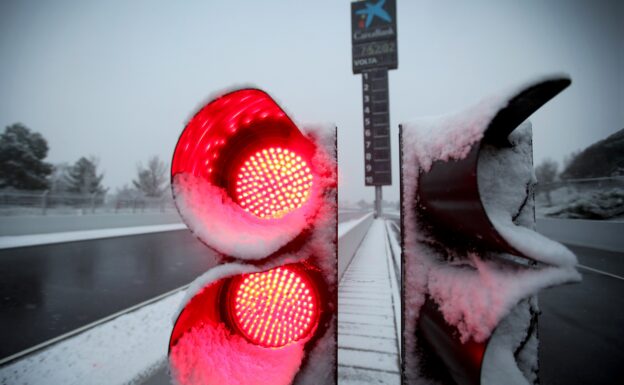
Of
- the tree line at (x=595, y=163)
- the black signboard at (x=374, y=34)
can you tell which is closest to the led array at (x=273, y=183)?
the tree line at (x=595, y=163)

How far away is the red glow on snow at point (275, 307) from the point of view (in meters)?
0.68

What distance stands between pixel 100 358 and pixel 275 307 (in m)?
2.59

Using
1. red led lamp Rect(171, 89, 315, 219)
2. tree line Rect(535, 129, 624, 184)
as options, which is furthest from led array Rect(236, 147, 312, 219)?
tree line Rect(535, 129, 624, 184)

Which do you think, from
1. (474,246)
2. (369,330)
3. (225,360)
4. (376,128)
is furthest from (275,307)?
(376,128)

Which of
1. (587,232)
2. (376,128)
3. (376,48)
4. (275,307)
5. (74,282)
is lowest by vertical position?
(587,232)

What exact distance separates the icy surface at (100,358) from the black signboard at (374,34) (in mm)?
19804

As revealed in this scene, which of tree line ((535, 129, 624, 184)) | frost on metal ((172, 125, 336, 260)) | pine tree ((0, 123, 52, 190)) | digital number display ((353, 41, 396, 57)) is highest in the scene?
digital number display ((353, 41, 396, 57))

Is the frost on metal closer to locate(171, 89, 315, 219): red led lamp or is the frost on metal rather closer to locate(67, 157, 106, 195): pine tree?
locate(171, 89, 315, 219): red led lamp

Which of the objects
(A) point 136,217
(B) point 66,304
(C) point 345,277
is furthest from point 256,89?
(A) point 136,217

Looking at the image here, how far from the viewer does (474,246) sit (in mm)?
588

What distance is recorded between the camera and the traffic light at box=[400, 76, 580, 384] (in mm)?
421

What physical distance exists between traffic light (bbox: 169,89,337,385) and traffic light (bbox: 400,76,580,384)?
0.68 feet

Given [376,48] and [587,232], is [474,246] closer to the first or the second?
[587,232]

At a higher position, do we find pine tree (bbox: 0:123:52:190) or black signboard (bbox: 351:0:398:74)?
black signboard (bbox: 351:0:398:74)
